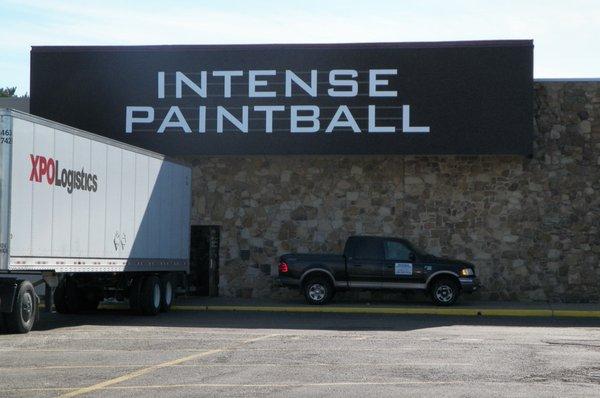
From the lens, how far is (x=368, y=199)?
99.9ft

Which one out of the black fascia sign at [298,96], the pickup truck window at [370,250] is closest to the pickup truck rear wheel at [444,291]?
the pickup truck window at [370,250]

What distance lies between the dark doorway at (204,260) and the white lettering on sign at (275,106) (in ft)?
9.88

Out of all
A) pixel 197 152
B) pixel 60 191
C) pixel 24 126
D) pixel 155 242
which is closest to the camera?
pixel 24 126

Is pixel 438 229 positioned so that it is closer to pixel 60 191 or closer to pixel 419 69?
pixel 419 69

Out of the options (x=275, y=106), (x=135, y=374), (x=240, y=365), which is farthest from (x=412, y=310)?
(x=135, y=374)

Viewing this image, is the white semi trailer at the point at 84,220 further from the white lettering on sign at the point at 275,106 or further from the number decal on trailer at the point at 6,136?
the white lettering on sign at the point at 275,106

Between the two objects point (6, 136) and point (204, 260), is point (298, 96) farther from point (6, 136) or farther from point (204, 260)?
point (6, 136)

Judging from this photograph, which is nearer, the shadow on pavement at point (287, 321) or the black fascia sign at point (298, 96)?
the shadow on pavement at point (287, 321)

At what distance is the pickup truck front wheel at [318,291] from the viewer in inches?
1114

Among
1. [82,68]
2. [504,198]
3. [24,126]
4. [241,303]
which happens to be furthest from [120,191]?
[504,198]

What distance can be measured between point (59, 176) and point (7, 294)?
2357 millimetres

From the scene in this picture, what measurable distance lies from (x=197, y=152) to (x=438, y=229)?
281 inches

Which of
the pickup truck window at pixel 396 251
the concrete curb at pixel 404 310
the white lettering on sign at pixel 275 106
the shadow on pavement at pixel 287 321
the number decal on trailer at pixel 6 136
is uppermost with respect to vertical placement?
the white lettering on sign at pixel 275 106

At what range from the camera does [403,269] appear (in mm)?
28141
